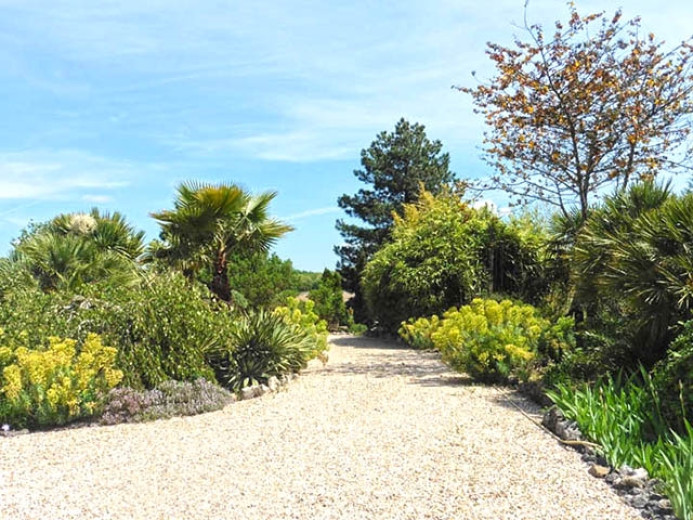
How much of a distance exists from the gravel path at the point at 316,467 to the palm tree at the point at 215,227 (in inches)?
202

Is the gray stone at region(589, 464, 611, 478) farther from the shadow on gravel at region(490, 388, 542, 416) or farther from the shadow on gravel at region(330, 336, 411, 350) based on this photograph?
the shadow on gravel at region(330, 336, 411, 350)

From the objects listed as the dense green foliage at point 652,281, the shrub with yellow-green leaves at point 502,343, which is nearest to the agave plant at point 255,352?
the shrub with yellow-green leaves at point 502,343

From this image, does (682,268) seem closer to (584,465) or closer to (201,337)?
(584,465)

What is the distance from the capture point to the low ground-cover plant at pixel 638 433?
3922mm

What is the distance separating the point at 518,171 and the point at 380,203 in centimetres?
1217

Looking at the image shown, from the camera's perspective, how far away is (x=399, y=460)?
193 inches

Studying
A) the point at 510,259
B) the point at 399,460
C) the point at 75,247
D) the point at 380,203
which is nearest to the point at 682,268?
the point at 399,460

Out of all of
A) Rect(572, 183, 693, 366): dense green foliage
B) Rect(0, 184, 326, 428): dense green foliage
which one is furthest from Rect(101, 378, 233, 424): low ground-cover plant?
Rect(572, 183, 693, 366): dense green foliage

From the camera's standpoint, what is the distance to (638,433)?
16.9ft

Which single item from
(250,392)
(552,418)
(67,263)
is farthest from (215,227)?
(552,418)

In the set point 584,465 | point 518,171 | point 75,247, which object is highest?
point 518,171

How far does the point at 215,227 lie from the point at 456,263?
202 inches

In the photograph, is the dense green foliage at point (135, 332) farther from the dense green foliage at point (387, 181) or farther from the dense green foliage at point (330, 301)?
the dense green foliage at point (387, 181)

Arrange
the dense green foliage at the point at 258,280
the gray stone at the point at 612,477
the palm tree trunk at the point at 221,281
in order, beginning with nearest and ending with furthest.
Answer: the gray stone at the point at 612,477, the palm tree trunk at the point at 221,281, the dense green foliage at the point at 258,280
